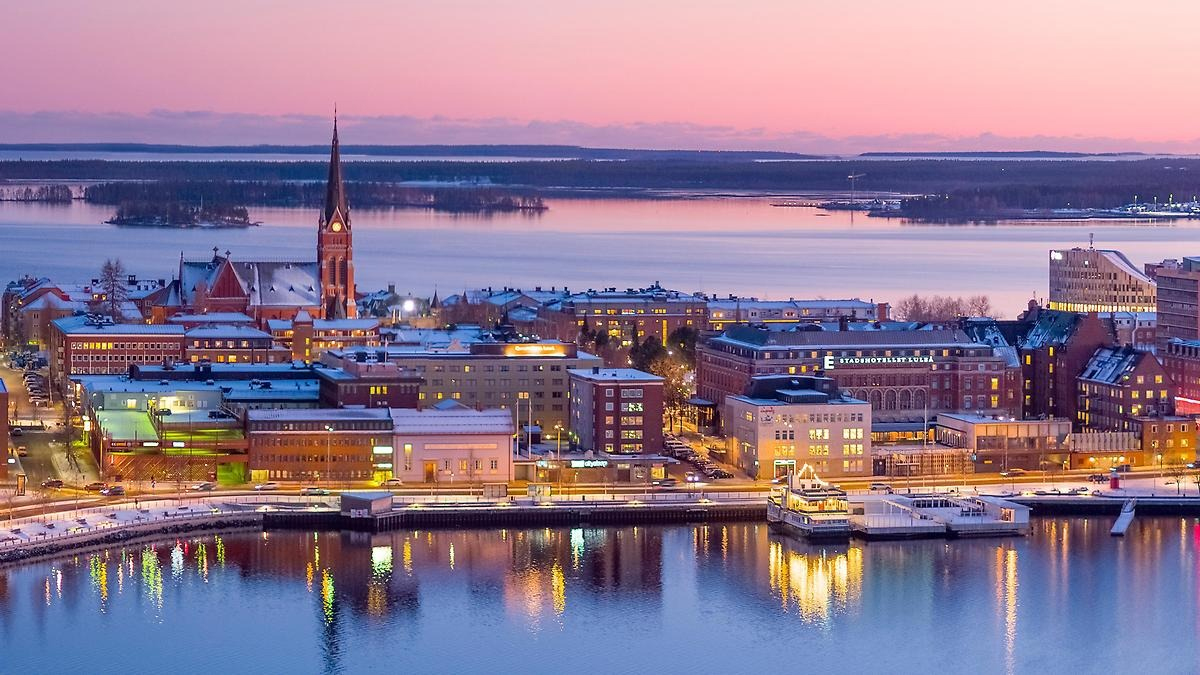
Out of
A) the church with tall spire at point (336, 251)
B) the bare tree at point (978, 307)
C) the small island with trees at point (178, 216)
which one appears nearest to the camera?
the church with tall spire at point (336, 251)

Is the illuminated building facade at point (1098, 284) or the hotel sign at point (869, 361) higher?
the illuminated building facade at point (1098, 284)

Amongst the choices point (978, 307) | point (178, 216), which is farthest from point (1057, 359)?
point (178, 216)

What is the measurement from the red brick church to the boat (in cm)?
2073

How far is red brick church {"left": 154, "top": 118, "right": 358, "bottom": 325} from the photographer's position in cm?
5278

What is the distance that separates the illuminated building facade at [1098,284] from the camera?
5538cm

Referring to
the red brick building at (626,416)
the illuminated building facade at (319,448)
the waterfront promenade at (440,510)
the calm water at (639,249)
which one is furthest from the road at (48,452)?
the calm water at (639,249)

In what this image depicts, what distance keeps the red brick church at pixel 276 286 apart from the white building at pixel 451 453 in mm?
17592

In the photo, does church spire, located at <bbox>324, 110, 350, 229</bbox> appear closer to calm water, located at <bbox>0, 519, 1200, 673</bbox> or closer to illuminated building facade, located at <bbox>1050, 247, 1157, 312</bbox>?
illuminated building facade, located at <bbox>1050, 247, 1157, 312</bbox>

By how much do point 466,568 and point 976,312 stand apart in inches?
1241

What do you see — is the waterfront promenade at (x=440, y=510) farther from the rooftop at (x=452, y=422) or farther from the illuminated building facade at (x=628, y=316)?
the illuminated building facade at (x=628, y=316)

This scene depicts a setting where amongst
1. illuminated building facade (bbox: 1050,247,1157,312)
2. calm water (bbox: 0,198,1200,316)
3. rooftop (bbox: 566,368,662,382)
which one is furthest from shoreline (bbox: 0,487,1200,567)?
calm water (bbox: 0,198,1200,316)

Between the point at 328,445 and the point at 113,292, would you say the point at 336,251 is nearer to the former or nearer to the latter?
the point at 113,292

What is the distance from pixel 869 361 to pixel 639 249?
2293 inches

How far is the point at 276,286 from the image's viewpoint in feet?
175
